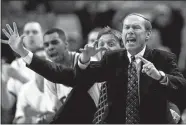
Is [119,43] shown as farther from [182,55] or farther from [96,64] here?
[182,55]

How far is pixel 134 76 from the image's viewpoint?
13.9 feet

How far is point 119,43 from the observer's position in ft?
16.7

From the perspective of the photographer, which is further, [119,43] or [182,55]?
[182,55]

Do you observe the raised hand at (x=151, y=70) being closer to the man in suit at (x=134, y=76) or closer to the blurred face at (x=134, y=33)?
the man in suit at (x=134, y=76)

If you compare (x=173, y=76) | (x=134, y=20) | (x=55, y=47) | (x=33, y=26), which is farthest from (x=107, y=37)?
(x=33, y=26)

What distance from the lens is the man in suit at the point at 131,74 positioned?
13.7 ft

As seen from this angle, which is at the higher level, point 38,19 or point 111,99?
point 38,19

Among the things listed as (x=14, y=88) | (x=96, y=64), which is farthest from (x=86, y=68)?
(x=14, y=88)

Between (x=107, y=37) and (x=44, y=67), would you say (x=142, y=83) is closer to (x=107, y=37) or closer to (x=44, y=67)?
(x=44, y=67)

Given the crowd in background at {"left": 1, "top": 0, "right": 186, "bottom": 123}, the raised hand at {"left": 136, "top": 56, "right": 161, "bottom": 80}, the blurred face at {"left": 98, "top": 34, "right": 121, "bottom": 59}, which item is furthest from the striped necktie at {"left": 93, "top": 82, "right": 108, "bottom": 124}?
the crowd in background at {"left": 1, "top": 0, "right": 186, "bottom": 123}

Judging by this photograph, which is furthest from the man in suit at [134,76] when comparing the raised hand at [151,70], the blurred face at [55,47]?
the blurred face at [55,47]

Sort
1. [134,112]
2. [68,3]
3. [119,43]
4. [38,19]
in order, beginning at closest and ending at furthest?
1. [134,112]
2. [119,43]
3. [38,19]
4. [68,3]

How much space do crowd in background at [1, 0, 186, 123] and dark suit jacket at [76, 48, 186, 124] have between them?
2050mm

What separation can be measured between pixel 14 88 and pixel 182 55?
1.81 meters
